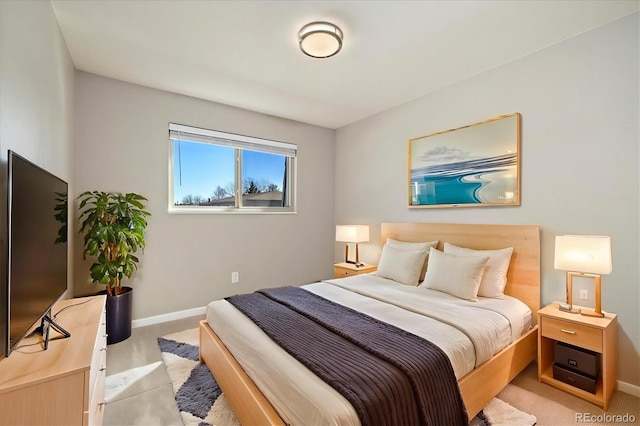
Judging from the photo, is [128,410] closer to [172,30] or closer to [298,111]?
[172,30]

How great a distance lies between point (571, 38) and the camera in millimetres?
2285

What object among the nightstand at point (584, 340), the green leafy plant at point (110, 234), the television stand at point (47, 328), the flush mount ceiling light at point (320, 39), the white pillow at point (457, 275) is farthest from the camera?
the green leafy plant at point (110, 234)

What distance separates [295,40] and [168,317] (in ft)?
10.2

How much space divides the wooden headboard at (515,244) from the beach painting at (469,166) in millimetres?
247

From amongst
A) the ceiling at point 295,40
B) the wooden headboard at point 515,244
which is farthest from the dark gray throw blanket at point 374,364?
the ceiling at point 295,40

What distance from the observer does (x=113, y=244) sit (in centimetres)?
267

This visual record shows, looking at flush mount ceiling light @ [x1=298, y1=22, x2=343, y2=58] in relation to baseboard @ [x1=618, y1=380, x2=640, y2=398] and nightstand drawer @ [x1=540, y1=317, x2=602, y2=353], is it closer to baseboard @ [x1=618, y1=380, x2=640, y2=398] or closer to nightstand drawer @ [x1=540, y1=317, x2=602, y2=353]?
nightstand drawer @ [x1=540, y1=317, x2=602, y2=353]

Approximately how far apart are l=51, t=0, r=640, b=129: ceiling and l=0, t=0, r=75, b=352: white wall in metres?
0.31

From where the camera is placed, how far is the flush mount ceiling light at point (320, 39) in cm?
212

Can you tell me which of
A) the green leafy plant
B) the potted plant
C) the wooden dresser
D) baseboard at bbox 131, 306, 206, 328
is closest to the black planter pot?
the potted plant

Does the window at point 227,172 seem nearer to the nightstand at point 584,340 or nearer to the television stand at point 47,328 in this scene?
the television stand at point 47,328

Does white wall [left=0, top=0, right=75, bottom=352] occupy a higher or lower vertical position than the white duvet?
higher

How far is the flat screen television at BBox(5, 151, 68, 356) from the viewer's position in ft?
3.58

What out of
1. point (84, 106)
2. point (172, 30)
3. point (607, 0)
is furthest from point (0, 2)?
point (607, 0)
